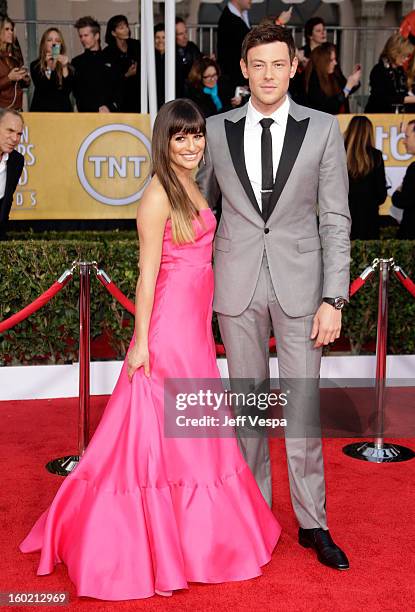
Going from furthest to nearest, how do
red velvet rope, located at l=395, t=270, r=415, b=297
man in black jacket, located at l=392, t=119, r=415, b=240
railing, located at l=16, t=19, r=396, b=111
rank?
1. railing, located at l=16, t=19, r=396, b=111
2. man in black jacket, located at l=392, t=119, r=415, b=240
3. red velvet rope, located at l=395, t=270, r=415, b=297

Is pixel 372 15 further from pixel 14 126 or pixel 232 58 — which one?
pixel 14 126

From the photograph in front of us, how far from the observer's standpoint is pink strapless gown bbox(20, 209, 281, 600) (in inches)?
129

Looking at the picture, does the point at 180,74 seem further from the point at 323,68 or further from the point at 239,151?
the point at 239,151

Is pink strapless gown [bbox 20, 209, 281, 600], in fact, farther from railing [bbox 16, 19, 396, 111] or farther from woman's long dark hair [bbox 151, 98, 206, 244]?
railing [bbox 16, 19, 396, 111]

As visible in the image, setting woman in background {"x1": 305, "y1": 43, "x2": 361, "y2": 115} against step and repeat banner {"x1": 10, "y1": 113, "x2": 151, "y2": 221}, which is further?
woman in background {"x1": 305, "y1": 43, "x2": 361, "y2": 115}

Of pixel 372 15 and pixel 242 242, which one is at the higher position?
pixel 372 15

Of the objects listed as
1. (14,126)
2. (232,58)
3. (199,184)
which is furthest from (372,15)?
(199,184)

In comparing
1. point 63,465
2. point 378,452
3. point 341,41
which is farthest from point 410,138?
point 341,41

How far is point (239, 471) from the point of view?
3512 millimetres

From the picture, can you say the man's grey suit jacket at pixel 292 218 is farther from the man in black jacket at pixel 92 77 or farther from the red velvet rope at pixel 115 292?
the man in black jacket at pixel 92 77

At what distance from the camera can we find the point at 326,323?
343 centimetres

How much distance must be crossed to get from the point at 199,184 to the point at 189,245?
0.35m

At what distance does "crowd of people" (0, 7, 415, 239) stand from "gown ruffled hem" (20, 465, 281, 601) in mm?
5312

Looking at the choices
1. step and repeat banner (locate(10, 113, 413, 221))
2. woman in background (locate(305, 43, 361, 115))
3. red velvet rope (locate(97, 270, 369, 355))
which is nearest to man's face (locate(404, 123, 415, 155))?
woman in background (locate(305, 43, 361, 115))
